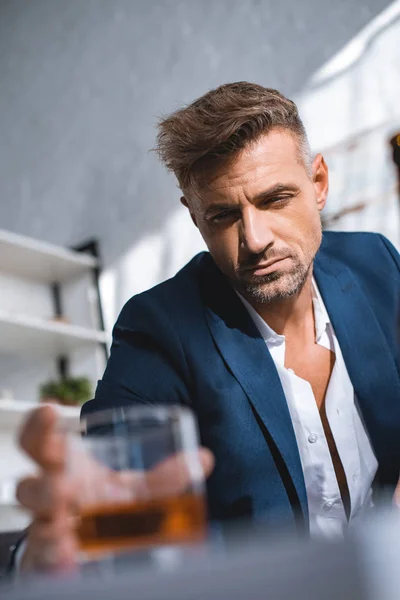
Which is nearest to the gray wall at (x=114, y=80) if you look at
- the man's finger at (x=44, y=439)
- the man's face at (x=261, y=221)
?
the man's face at (x=261, y=221)

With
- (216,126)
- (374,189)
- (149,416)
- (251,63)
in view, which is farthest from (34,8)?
(149,416)

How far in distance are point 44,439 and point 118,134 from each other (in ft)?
13.3

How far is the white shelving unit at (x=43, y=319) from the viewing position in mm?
3789

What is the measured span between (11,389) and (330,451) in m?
2.97

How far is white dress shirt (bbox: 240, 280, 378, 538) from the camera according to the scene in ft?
4.33

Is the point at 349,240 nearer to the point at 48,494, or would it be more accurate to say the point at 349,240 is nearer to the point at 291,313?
the point at 291,313

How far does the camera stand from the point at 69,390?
3.79m

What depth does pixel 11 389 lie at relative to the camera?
4.08 metres

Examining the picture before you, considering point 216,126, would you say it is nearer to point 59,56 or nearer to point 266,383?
point 266,383

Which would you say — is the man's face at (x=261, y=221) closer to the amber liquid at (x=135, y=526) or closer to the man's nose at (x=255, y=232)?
the man's nose at (x=255, y=232)

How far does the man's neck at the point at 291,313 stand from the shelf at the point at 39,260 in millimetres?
2452

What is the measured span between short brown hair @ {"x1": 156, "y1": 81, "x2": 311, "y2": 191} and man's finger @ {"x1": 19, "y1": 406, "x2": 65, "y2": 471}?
98cm

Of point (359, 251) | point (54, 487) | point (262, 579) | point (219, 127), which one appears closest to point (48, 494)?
point (54, 487)

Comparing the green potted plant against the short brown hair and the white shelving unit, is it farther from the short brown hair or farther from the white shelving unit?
the short brown hair
